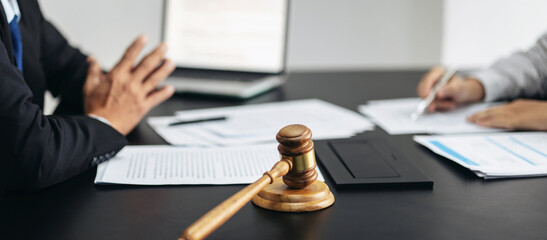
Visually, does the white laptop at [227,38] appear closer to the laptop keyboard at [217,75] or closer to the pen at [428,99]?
the laptop keyboard at [217,75]

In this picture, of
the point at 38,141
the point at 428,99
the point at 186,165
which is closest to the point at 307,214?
the point at 186,165

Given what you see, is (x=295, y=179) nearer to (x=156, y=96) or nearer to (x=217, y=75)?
(x=156, y=96)

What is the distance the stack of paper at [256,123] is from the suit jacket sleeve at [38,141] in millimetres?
201

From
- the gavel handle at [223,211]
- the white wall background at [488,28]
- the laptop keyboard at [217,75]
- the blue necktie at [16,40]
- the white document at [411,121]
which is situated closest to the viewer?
the gavel handle at [223,211]

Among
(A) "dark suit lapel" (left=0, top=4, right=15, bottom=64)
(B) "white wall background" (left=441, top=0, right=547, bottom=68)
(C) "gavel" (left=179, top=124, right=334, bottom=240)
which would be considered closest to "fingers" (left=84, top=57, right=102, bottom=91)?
(A) "dark suit lapel" (left=0, top=4, right=15, bottom=64)

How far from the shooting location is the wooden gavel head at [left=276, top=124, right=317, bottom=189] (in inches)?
28.7

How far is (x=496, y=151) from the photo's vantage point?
3.33ft

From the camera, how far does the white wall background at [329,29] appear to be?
12.8 feet

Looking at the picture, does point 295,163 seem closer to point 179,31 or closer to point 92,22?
point 179,31

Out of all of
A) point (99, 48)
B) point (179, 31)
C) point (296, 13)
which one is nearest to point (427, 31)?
point (296, 13)

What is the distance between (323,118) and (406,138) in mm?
263

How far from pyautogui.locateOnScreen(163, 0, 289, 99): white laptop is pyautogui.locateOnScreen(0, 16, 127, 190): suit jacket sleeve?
0.87 metres

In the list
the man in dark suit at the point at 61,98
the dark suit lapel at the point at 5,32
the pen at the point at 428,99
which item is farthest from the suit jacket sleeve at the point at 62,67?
the pen at the point at 428,99

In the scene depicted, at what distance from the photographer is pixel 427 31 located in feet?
13.5
